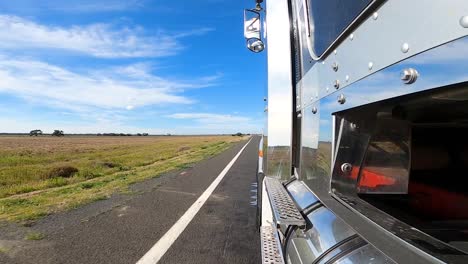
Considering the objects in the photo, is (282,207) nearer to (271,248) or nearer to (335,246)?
(271,248)


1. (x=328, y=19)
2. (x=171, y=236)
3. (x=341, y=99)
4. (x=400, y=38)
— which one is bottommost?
(x=171, y=236)

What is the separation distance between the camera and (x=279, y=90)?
290cm

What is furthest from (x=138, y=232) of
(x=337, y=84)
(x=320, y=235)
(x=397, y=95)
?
(x=397, y=95)

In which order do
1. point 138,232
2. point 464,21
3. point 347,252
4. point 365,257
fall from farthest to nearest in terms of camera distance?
point 138,232 → point 347,252 → point 365,257 → point 464,21

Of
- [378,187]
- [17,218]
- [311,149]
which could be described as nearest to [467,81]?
[378,187]

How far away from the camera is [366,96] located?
4.59ft

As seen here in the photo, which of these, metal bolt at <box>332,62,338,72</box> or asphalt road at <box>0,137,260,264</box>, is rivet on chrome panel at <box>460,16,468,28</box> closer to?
metal bolt at <box>332,62,338,72</box>

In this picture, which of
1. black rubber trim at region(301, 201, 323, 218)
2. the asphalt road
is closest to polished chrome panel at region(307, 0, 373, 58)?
black rubber trim at region(301, 201, 323, 218)

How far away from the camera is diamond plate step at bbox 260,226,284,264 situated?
243 cm

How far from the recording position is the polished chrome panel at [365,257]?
1.25 m

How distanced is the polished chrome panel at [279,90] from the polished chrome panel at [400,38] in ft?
3.27

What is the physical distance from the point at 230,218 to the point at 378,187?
4.45 meters

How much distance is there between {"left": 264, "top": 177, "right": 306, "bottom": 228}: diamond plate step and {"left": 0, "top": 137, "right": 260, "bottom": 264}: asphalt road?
1.65m

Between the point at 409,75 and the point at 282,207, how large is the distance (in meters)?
1.33
